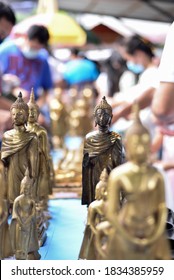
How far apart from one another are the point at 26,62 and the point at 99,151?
1969mm

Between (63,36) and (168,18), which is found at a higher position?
(168,18)

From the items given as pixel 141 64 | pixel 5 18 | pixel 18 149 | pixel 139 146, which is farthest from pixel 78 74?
pixel 139 146

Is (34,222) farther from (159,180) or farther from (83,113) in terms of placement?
(83,113)

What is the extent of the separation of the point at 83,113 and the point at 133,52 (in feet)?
3.07

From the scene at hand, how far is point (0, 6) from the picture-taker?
2762 mm

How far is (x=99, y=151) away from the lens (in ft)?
4.98

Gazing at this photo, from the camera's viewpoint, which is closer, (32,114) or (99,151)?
(99,151)

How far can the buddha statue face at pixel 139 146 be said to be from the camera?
0.99 metres

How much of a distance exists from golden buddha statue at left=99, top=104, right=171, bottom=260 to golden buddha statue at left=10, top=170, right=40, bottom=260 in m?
0.39

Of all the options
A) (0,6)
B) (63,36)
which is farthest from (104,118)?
(63,36)

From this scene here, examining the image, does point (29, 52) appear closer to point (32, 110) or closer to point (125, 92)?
point (125, 92)

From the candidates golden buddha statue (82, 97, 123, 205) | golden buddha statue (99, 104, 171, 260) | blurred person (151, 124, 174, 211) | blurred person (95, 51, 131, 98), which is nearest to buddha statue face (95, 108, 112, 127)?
golden buddha statue (82, 97, 123, 205)

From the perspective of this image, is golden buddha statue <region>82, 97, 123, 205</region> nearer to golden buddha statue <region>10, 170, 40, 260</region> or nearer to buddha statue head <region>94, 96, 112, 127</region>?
buddha statue head <region>94, 96, 112, 127</region>

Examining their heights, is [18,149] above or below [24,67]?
below
